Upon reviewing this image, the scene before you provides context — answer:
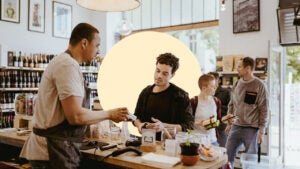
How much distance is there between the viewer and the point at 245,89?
163 inches

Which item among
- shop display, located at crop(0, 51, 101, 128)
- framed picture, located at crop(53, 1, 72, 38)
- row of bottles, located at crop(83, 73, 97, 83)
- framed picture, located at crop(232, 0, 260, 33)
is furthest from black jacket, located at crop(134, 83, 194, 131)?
framed picture, located at crop(53, 1, 72, 38)

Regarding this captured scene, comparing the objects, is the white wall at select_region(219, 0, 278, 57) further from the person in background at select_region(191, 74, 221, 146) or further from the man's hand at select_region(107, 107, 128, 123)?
the man's hand at select_region(107, 107, 128, 123)

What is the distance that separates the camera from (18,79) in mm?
5812

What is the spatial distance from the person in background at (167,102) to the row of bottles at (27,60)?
13.1ft

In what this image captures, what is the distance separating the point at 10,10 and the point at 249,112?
16.0 ft

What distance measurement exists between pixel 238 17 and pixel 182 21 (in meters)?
1.46

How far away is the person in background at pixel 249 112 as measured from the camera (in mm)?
4008

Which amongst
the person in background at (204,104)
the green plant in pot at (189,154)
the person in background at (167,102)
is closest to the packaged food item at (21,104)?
the person in background at (167,102)

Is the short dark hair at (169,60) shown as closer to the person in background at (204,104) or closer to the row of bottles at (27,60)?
the person in background at (204,104)

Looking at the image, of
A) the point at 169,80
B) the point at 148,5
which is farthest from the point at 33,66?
the point at 169,80

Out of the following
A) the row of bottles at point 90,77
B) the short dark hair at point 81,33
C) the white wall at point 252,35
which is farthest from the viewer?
the row of bottles at point 90,77

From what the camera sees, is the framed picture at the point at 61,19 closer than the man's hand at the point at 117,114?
No

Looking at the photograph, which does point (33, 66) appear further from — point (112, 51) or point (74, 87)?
point (74, 87)

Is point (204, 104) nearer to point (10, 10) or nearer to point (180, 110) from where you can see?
point (180, 110)
